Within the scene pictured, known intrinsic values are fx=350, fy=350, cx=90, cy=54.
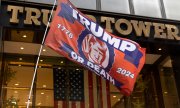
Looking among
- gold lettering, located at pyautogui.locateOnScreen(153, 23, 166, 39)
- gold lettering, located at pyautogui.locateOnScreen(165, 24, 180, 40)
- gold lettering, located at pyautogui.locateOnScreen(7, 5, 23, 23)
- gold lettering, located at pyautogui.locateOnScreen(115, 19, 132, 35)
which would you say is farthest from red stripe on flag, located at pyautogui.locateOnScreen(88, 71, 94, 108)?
gold lettering, located at pyautogui.locateOnScreen(7, 5, 23, 23)

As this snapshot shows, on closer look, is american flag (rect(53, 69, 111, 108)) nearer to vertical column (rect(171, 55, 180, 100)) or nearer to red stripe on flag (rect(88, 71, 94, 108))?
red stripe on flag (rect(88, 71, 94, 108))

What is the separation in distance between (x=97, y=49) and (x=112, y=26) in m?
4.14

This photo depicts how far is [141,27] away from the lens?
14.8m

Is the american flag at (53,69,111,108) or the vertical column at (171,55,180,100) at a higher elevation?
the vertical column at (171,55,180,100)

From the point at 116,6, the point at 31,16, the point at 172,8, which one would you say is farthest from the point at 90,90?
the point at 172,8

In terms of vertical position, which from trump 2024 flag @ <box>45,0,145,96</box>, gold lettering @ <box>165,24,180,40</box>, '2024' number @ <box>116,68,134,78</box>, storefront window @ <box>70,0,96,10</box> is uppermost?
storefront window @ <box>70,0,96,10</box>

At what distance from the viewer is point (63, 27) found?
1007 centimetres

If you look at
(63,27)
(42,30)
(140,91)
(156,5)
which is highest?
(156,5)

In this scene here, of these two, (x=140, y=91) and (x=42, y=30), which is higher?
(x=42, y=30)

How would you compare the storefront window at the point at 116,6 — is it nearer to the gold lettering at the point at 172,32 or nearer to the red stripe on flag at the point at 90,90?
the gold lettering at the point at 172,32

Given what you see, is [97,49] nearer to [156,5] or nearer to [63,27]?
[63,27]

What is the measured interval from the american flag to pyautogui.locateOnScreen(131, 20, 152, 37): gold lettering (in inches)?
143

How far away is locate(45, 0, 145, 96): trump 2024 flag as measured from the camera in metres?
9.90

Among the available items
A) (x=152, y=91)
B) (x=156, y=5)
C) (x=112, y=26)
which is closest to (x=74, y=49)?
(x=112, y=26)
